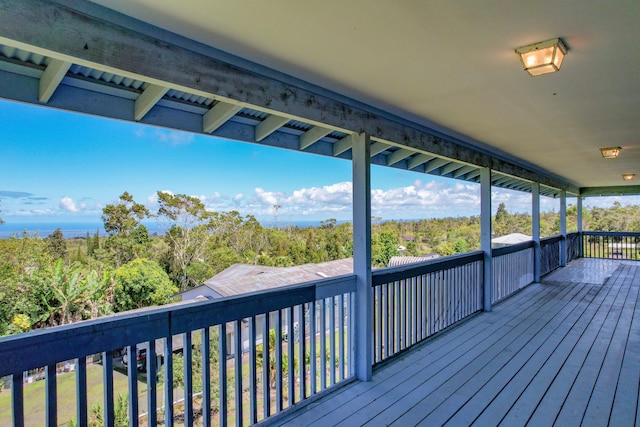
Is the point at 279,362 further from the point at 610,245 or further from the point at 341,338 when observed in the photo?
the point at 610,245

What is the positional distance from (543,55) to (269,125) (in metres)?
1.85

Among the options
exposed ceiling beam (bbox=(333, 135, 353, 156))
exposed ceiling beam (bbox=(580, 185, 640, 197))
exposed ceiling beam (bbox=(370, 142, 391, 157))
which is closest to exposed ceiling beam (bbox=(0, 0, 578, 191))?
exposed ceiling beam (bbox=(333, 135, 353, 156))

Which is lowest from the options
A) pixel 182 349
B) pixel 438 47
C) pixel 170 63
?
pixel 182 349

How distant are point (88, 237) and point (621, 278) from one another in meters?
9.89

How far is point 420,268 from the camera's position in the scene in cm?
394

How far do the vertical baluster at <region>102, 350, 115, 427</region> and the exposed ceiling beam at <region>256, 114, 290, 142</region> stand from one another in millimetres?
1836

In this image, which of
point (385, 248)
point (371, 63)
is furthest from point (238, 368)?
point (385, 248)

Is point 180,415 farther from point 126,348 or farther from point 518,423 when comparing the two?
point 518,423

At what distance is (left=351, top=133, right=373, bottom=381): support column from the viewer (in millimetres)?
3033

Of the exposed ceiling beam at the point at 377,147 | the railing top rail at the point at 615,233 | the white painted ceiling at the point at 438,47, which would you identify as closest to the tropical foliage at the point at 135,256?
the exposed ceiling beam at the point at 377,147

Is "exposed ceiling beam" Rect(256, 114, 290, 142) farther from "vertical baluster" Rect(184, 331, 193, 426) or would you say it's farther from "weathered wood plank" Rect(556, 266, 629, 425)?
"weathered wood plank" Rect(556, 266, 629, 425)

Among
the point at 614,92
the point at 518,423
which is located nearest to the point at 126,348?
the point at 518,423

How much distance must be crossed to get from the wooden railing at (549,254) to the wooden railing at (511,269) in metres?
0.80

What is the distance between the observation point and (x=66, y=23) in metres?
1.49
